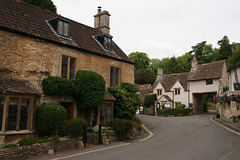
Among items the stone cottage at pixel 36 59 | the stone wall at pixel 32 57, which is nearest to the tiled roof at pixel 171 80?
the stone cottage at pixel 36 59

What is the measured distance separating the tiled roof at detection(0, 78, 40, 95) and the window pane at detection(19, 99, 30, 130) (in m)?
0.66

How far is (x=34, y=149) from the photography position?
9.82 m

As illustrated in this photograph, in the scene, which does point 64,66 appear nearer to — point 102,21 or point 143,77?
point 102,21

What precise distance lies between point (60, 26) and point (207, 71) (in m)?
30.4

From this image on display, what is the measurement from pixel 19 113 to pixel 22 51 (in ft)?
12.5

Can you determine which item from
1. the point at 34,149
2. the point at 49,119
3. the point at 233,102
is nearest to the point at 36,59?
the point at 49,119

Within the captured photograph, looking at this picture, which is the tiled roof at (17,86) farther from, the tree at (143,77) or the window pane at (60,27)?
the tree at (143,77)

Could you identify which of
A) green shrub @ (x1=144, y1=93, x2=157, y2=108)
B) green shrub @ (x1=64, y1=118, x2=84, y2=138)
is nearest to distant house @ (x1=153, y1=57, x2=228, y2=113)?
green shrub @ (x1=144, y1=93, x2=157, y2=108)

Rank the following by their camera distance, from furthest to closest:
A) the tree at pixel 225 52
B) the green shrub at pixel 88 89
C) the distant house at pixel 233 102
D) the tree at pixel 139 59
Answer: the tree at pixel 139 59 < the tree at pixel 225 52 < the distant house at pixel 233 102 < the green shrub at pixel 88 89

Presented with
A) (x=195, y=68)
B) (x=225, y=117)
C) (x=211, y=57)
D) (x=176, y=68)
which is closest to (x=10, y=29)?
(x=225, y=117)

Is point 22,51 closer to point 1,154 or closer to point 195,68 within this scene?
point 1,154

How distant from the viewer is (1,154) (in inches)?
335

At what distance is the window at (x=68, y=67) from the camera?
1504 cm

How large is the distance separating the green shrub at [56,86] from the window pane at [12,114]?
7.30 feet
